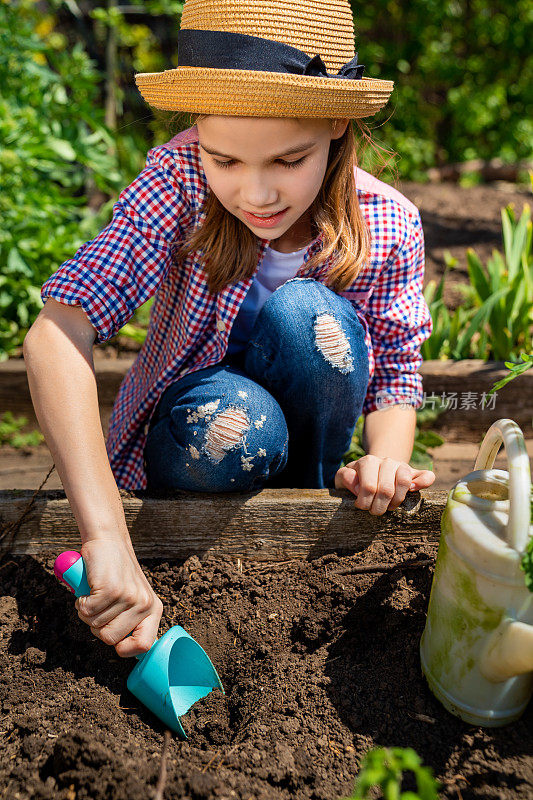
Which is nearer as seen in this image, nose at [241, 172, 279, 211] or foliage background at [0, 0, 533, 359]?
nose at [241, 172, 279, 211]

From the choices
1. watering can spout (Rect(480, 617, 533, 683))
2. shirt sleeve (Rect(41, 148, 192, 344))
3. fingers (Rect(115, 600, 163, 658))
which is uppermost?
shirt sleeve (Rect(41, 148, 192, 344))

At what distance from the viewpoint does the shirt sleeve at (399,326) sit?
1.80 m

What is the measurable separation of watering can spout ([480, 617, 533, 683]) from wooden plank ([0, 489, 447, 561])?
458mm

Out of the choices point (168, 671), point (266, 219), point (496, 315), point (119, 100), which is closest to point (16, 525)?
point (168, 671)

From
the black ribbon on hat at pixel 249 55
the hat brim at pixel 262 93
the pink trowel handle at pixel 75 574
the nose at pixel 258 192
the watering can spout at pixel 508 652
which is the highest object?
the black ribbon on hat at pixel 249 55

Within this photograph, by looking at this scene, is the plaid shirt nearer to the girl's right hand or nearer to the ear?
the ear

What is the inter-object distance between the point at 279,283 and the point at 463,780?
3.66ft

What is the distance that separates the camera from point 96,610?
1.25m

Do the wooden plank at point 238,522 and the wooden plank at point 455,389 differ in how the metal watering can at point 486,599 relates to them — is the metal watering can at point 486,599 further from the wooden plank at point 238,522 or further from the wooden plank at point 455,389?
the wooden plank at point 455,389

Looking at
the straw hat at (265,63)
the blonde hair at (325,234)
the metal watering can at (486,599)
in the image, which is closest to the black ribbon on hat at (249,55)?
the straw hat at (265,63)

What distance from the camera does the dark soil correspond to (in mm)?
1164

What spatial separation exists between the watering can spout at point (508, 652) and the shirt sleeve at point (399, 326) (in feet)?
2.55

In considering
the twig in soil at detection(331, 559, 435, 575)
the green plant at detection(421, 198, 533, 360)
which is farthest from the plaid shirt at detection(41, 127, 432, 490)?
the green plant at detection(421, 198, 533, 360)

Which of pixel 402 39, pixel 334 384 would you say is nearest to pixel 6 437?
pixel 334 384
